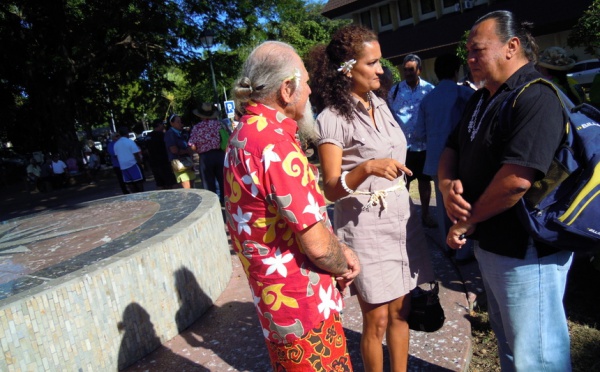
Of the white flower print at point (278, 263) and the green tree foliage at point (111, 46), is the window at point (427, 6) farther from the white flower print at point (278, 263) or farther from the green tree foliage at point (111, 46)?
the white flower print at point (278, 263)

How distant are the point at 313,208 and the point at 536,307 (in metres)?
1.00

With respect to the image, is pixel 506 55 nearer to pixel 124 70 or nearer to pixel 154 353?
pixel 154 353

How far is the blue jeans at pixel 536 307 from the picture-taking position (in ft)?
6.12

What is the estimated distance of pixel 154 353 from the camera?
3.33 m

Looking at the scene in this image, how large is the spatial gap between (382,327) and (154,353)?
1735 millimetres

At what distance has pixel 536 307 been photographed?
6.19 feet

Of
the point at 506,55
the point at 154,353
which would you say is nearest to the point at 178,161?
the point at 154,353

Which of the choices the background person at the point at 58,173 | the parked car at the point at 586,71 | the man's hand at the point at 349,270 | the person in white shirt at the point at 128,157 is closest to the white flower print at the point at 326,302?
the man's hand at the point at 349,270

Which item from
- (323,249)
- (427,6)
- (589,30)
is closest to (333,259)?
(323,249)

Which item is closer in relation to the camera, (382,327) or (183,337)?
(382,327)

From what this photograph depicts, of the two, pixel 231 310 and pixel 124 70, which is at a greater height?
pixel 124 70

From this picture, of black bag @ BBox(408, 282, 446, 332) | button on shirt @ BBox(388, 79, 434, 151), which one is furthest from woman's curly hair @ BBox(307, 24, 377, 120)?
button on shirt @ BBox(388, 79, 434, 151)

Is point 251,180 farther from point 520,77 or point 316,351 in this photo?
point 520,77

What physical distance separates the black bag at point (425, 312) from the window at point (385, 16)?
82.2 feet
